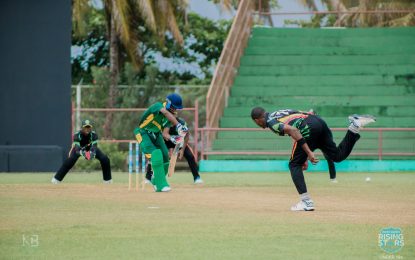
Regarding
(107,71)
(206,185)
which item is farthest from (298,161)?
(107,71)

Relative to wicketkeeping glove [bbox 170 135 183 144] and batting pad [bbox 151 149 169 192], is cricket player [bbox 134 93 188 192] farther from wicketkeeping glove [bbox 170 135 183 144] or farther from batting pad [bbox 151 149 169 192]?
wicketkeeping glove [bbox 170 135 183 144]

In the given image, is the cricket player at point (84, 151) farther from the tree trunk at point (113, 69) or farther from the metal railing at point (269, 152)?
the tree trunk at point (113, 69)

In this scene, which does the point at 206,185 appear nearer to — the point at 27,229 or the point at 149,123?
the point at 149,123

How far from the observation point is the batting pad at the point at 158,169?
62.5 feet

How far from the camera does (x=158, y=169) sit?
1917cm

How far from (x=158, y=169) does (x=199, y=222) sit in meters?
5.95

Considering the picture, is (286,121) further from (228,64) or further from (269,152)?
(228,64)

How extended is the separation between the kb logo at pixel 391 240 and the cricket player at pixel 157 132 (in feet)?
24.3

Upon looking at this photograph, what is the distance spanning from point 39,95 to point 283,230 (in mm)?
19253

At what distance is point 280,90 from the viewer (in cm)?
3666

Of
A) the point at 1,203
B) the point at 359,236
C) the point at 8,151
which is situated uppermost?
the point at 359,236

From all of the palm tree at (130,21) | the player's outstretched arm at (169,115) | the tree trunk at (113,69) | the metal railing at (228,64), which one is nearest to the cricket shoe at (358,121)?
the player's outstretched arm at (169,115)

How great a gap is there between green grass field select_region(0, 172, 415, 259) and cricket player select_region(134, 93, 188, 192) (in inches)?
15.5

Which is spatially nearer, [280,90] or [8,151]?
[8,151]
